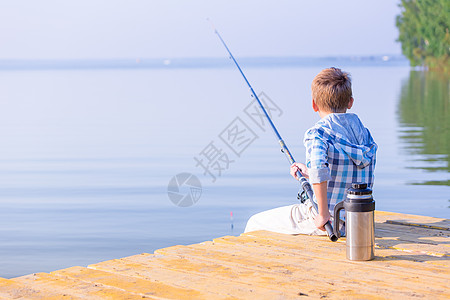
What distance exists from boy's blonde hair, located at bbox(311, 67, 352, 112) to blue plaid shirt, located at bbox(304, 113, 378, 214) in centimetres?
7

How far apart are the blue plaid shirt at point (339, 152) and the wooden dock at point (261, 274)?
0.41 metres

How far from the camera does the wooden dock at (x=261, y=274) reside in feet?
12.7

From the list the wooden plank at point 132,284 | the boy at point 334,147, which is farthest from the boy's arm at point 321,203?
the wooden plank at point 132,284

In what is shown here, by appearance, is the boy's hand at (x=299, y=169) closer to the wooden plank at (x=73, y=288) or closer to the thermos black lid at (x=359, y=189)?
the thermos black lid at (x=359, y=189)

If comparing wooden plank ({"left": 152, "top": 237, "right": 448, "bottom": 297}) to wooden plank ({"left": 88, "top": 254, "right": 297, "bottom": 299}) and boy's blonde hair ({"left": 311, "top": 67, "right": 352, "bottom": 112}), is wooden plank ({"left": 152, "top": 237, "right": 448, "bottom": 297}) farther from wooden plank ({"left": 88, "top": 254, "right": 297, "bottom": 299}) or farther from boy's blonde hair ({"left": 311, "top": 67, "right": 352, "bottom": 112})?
boy's blonde hair ({"left": 311, "top": 67, "right": 352, "bottom": 112})

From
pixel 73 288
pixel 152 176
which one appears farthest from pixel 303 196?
pixel 152 176

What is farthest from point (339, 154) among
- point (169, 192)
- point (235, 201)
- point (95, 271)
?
point (169, 192)

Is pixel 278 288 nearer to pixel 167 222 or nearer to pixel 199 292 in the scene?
pixel 199 292

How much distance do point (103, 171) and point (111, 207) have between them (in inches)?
117

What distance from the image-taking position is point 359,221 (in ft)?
14.5

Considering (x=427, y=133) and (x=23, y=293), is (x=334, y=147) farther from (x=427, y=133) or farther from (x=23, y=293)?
(x=427, y=133)

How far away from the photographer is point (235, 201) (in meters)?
9.41

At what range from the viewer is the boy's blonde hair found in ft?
15.4

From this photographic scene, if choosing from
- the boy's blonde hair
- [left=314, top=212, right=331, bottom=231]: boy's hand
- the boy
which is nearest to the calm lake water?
[left=314, top=212, right=331, bottom=231]: boy's hand
